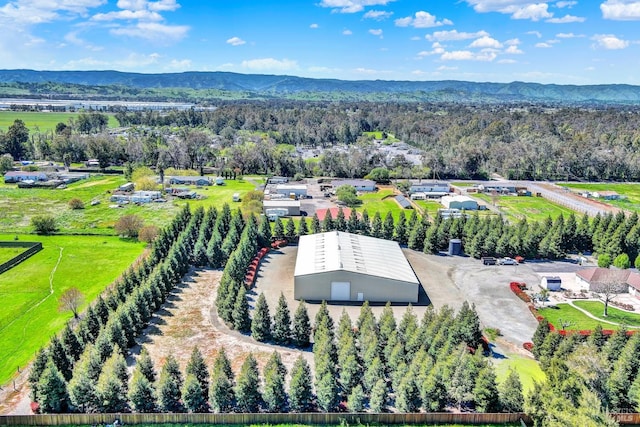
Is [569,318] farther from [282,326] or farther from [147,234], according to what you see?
[147,234]

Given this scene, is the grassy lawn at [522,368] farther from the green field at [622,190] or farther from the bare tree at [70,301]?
the green field at [622,190]

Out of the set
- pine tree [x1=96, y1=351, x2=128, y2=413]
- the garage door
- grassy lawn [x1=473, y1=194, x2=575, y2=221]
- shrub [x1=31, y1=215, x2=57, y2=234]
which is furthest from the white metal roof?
shrub [x1=31, y1=215, x2=57, y2=234]

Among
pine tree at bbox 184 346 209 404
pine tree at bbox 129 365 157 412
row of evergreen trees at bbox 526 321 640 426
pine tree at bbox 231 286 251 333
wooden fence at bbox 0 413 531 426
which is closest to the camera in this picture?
row of evergreen trees at bbox 526 321 640 426

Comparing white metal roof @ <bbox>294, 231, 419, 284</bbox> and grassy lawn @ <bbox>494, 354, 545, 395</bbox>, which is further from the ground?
white metal roof @ <bbox>294, 231, 419, 284</bbox>

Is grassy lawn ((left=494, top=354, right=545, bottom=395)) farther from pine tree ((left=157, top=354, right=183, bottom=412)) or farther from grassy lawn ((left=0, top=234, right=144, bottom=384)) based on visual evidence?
grassy lawn ((left=0, top=234, right=144, bottom=384))

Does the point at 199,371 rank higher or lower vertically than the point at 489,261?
higher

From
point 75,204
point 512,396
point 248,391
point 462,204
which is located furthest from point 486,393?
point 75,204

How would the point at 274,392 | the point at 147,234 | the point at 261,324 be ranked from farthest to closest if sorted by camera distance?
the point at 147,234, the point at 261,324, the point at 274,392
